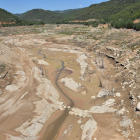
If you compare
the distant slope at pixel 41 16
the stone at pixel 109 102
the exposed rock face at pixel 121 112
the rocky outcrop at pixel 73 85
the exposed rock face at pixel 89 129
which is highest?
the distant slope at pixel 41 16

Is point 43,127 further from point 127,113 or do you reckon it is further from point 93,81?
point 93,81

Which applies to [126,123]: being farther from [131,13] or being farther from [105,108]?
[131,13]

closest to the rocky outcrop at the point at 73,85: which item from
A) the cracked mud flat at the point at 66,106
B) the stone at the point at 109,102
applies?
the cracked mud flat at the point at 66,106

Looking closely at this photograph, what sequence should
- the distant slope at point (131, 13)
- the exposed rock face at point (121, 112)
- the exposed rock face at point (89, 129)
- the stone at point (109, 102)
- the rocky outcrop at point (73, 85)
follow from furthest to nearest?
1. the distant slope at point (131, 13)
2. the rocky outcrop at point (73, 85)
3. the stone at point (109, 102)
4. the exposed rock face at point (121, 112)
5. the exposed rock face at point (89, 129)

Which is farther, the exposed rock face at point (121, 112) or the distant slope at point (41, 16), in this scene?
the distant slope at point (41, 16)

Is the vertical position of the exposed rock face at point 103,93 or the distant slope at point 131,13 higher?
the distant slope at point 131,13

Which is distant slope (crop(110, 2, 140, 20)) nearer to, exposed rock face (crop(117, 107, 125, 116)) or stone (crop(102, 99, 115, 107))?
stone (crop(102, 99, 115, 107))

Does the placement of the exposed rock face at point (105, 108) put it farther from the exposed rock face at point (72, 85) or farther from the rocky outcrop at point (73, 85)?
the exposed rock face at point (72, 85)

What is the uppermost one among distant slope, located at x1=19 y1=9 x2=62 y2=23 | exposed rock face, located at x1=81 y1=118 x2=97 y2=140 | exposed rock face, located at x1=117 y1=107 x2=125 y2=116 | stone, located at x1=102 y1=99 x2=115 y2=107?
distant slope, located at x1=19 y1=9 x2=62 y2=23

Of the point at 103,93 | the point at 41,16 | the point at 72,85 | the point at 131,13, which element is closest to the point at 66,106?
the point at 72,85

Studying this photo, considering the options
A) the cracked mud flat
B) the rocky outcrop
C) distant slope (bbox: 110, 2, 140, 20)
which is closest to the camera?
the cracked mud flat

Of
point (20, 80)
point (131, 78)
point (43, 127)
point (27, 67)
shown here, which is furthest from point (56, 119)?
point (27, 67)

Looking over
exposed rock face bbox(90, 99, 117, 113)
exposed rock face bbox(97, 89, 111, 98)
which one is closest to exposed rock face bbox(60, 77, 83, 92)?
exposed rock face bbox(97, 89, 111, 98)
